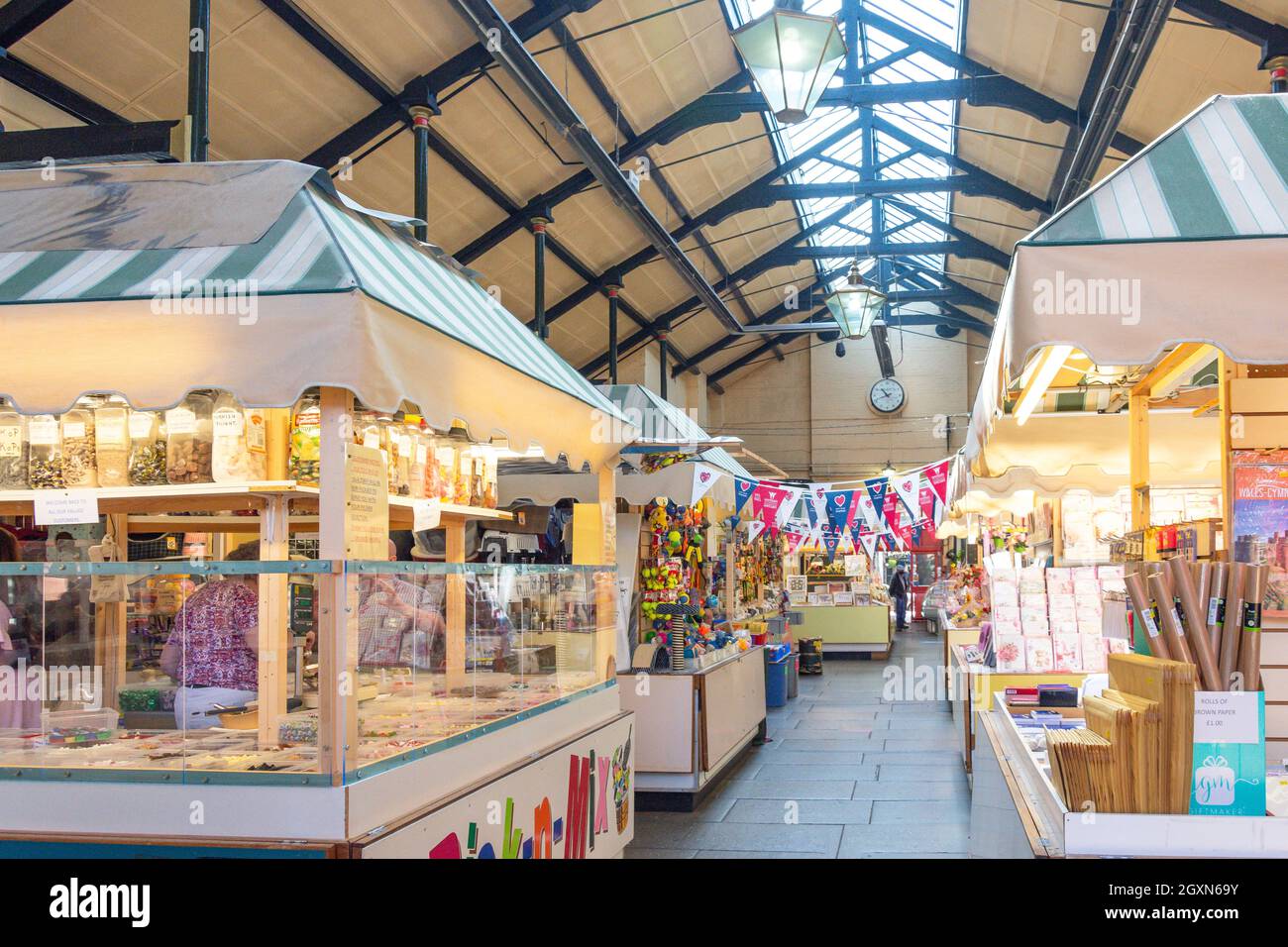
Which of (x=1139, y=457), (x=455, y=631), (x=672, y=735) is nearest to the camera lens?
(x=455, y=631)

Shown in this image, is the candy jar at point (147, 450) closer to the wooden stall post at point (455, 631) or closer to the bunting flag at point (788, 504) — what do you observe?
the wooden stall post at point (455, 631)

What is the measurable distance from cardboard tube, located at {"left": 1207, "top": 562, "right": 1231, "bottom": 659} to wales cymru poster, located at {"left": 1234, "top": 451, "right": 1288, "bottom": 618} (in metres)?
0.75

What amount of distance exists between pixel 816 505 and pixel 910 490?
115 cm

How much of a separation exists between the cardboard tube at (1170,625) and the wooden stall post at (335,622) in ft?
6.58

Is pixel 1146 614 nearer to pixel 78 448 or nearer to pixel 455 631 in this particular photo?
pixel 455 631

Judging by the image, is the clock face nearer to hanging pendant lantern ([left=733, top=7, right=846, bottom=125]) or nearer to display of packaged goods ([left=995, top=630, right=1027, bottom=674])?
display of packaged goods ([left=995, top=630, right=1027, bottom=674])

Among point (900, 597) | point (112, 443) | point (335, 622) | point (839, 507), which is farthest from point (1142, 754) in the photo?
point (900, 597)

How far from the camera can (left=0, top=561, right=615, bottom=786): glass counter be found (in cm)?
293

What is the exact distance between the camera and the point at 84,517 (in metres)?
3.26

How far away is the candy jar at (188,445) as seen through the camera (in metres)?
3.92

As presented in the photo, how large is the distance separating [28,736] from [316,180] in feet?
6.12

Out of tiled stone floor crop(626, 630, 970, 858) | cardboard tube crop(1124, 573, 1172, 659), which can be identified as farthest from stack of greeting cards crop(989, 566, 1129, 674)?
cardboard tube crop(1124, 573, 1172, 659)

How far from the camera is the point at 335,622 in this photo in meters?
2.92

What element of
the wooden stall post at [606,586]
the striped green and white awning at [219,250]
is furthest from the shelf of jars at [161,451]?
the wooden stall post at [606,586]
